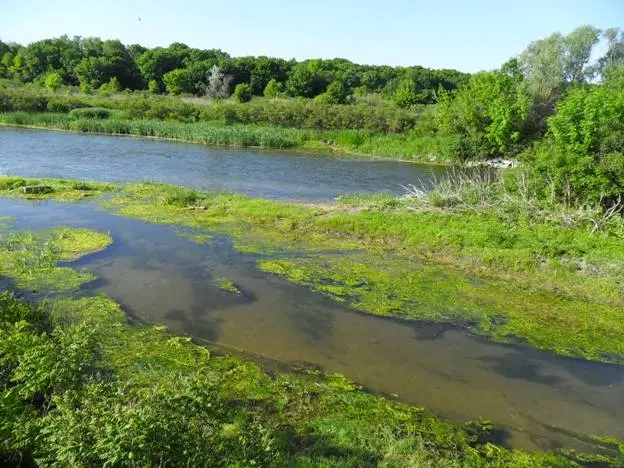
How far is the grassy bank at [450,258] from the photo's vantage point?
1073 cm

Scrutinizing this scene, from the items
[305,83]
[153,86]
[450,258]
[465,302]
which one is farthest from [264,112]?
[465,302]

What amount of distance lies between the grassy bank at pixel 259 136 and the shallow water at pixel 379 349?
25.1m

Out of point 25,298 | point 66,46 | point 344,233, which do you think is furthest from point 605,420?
point 66,46

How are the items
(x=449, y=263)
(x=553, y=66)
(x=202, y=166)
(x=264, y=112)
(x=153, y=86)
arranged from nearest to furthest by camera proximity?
(x=449, y=263)
(x=202, y=166)
(x=553, y=66)
(x=264, y=112)
(x=153, y=86)

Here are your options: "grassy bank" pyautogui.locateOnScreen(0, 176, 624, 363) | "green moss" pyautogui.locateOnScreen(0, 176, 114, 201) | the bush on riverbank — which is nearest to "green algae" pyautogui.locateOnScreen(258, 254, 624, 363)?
"grassy bank" pyautogui.locateOnScreen(0, 176, 624, 363)

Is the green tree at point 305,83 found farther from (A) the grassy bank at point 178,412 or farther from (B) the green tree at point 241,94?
(A) the grassy bank at point 178,412

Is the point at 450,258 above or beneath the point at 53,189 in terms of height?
beneath

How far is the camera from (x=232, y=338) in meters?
9.32

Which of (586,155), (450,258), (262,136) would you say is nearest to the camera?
(450,258)

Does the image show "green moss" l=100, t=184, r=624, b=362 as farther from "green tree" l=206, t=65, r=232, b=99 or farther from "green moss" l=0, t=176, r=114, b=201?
"green tree" l=206, t=65, r=232, b=99

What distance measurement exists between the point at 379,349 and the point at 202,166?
2097cm

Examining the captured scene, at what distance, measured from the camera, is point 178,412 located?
4.91 meters

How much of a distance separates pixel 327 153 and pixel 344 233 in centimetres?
2250

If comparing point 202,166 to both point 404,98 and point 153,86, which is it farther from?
point 153,86
